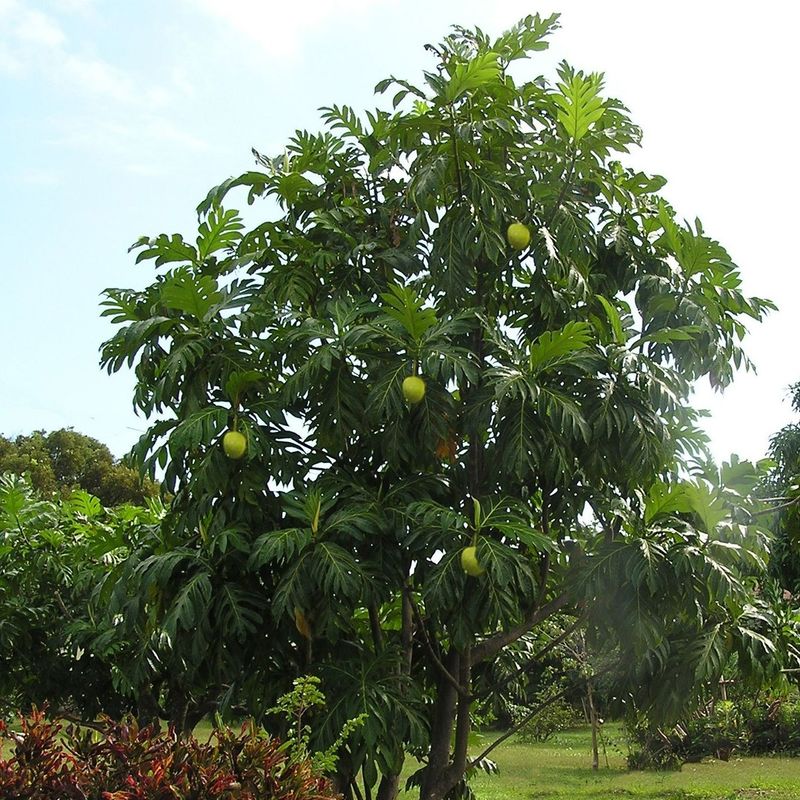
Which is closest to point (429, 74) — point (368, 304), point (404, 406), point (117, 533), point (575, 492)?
point (368, 304)

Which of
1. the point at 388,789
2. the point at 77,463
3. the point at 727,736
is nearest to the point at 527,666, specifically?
the point at 388,789

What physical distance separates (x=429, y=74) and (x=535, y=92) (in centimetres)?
57

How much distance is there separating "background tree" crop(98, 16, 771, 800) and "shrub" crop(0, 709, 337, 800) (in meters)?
1.41

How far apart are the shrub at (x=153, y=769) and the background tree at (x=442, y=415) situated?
1.41 metres

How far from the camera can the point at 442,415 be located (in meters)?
4.37

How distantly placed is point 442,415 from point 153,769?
2.20 metres

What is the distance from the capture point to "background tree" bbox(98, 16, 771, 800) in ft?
14.0

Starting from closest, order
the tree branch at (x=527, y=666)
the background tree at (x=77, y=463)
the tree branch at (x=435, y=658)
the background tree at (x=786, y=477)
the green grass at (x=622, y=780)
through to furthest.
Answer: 1. the tree branch at (x=435, y=658)
2. the tree branch at (x=527, y=666)
3. the green grass at (x=622, y=780)
4. the background tree at (x=786, y=477)
5. the background tree at (x=77, y=463)

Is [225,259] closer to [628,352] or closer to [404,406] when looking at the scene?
[404,406]

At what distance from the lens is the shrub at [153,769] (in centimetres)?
247

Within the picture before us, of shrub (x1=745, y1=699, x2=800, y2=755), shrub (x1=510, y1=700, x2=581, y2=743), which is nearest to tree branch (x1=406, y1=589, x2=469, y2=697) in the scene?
shrub (x1=510, y1=700, x2=581, y2=743)

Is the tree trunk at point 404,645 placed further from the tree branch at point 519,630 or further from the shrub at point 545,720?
the shrub at point 545,720

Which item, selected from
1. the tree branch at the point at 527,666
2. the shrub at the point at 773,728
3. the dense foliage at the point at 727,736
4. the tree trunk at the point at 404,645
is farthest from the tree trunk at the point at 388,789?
the shrub at the point at 773,728

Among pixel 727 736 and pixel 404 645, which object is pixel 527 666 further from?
pixel 727 736
